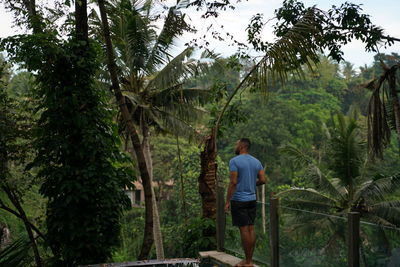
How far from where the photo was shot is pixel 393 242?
204 inches

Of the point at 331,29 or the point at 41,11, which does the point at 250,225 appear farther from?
the point at 41,11

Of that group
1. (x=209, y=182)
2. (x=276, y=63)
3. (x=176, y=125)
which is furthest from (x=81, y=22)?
(x=176, y=125)

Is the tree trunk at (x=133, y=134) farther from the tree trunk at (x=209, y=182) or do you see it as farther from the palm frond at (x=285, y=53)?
the palm frond at (x=285, y=53)

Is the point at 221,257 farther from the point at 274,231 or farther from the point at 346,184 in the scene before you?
the point at 346,184

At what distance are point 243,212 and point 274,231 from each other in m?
1.14

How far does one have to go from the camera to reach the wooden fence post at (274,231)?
24.5 ft

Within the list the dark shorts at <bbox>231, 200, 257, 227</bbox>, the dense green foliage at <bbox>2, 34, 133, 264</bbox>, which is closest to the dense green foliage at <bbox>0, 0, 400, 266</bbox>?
the dense green foliage at <bbox>2, 34, 133, 264</bbox>

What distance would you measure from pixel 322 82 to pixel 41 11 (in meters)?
41.7

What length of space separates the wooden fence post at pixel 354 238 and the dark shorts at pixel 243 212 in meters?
1.27

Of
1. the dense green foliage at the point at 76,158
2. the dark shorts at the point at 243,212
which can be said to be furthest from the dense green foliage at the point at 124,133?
the dark shorts at the point at 243,212

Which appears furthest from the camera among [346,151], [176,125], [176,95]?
[176,95]

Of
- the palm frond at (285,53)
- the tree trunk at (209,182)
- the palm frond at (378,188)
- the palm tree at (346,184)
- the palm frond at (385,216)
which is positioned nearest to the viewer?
the palm frond at (285,53)

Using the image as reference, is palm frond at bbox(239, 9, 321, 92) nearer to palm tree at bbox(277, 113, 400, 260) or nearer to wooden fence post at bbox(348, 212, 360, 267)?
wooden fence post at bbox(348, 212, 360, 267)

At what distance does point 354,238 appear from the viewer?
571 centimetres
